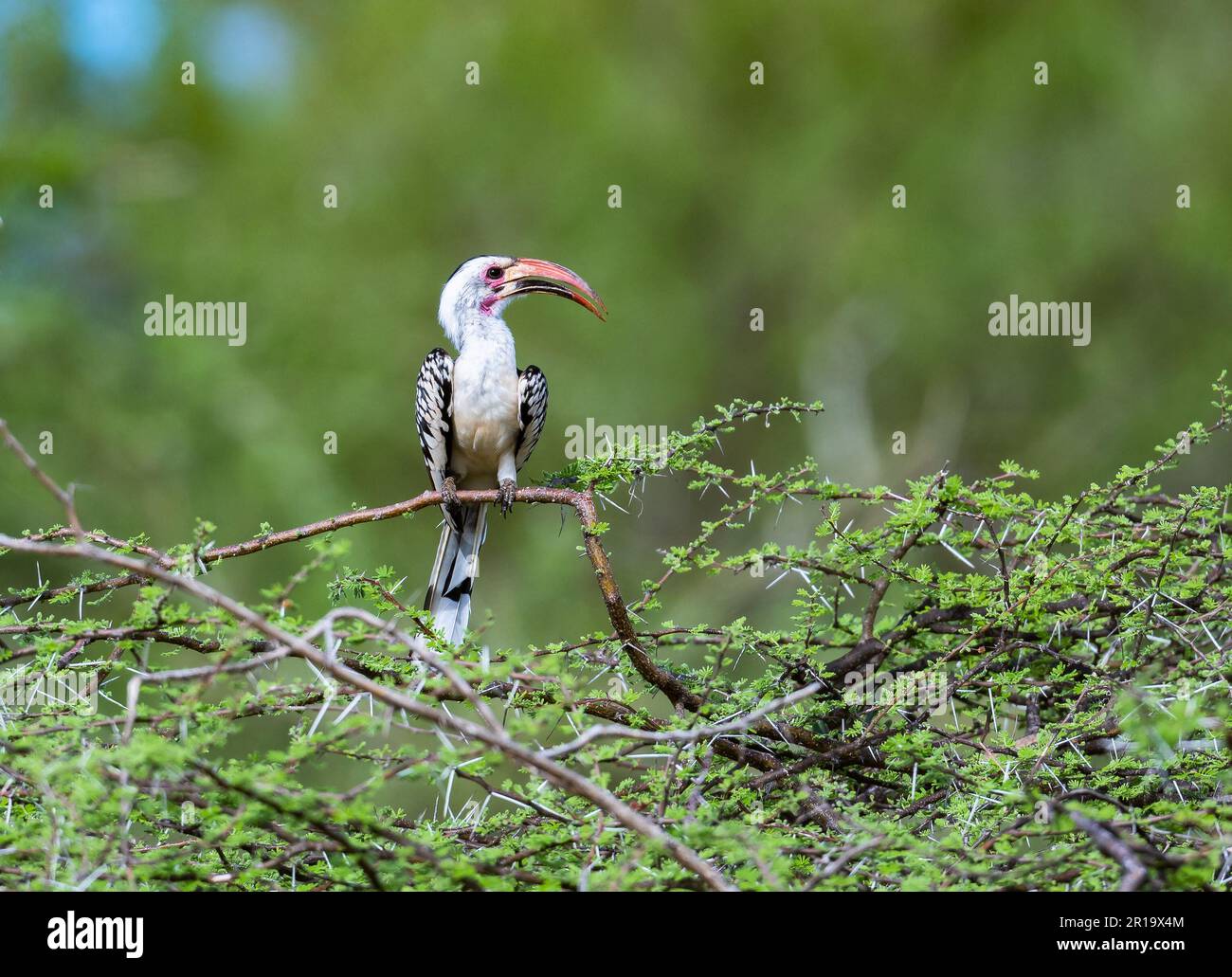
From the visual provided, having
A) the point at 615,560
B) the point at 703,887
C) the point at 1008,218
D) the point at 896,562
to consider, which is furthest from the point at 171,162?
the point at 703,887

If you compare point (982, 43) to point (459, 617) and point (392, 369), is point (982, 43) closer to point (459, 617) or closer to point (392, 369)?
point (392, 369)

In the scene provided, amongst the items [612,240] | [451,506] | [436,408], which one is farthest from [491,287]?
[612,240]

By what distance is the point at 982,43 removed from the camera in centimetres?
1140

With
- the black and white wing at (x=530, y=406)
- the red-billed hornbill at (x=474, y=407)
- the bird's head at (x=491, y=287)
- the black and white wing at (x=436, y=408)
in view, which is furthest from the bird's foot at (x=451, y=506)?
the bird's head at (x=491, y=287)

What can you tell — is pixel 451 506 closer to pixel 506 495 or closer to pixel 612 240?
pixel 506 495

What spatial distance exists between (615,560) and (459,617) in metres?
5.86

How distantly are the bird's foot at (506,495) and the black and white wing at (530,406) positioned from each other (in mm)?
126

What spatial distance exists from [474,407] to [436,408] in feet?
0.52

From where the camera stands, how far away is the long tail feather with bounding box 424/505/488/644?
13.0 ft

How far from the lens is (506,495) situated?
3672mm

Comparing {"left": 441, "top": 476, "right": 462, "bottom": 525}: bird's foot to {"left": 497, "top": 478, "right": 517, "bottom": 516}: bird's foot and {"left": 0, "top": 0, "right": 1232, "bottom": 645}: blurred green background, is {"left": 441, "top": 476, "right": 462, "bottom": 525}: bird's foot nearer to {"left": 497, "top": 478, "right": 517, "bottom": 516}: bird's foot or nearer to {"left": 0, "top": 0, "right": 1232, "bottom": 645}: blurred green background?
{"left": 497, "top": 478, "right": 517, "bottom": 516}: bird's foot

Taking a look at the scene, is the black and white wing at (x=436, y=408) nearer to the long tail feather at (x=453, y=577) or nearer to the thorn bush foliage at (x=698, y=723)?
the long tail feather at (x=453, y=577)
